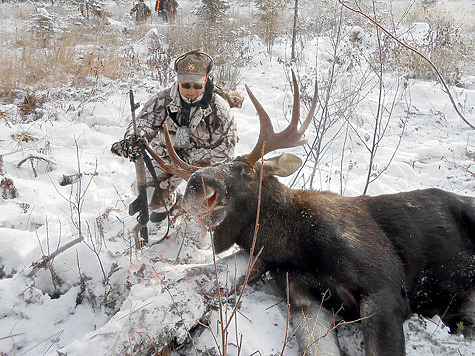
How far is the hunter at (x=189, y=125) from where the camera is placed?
4039 mm

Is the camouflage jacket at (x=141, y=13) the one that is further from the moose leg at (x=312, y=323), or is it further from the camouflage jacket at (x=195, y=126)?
the moose leg at (x=312, y=323)

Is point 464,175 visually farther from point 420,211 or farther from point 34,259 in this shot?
point 34,259

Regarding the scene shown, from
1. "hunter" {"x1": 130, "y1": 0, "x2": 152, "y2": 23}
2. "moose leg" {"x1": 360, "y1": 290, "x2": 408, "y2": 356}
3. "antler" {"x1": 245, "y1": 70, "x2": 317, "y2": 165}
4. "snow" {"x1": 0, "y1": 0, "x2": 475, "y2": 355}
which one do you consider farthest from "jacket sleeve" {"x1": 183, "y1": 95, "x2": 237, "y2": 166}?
"hunter" {"x1": 130, "y1": 0, "x2": 152, "y2": 23}

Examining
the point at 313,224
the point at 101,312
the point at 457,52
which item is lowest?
the point at 101,312

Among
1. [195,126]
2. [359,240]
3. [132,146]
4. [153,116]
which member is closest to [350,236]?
[359,240]

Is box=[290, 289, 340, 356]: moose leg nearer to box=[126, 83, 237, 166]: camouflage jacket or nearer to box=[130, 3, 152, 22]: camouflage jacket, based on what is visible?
box=[126, 83, 237, 166]: camouflage jacket

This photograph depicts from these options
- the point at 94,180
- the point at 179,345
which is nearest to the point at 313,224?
the point at 179,345

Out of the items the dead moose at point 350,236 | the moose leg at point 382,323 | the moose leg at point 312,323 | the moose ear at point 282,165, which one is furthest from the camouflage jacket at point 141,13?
the moose leg at point 382,323

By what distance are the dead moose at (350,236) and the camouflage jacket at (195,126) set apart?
124cm

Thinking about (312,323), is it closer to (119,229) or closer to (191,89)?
(119,229)

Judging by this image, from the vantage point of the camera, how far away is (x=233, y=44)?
11758 millimetres

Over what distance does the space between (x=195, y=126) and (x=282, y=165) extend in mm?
1709

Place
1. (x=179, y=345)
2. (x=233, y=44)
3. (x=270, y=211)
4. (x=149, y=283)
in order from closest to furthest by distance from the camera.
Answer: (x=179, y=345) < (x=149, y=283) < (x=270, y=211) < (x=233, y=44)

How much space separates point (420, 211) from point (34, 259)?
3.07 metres
